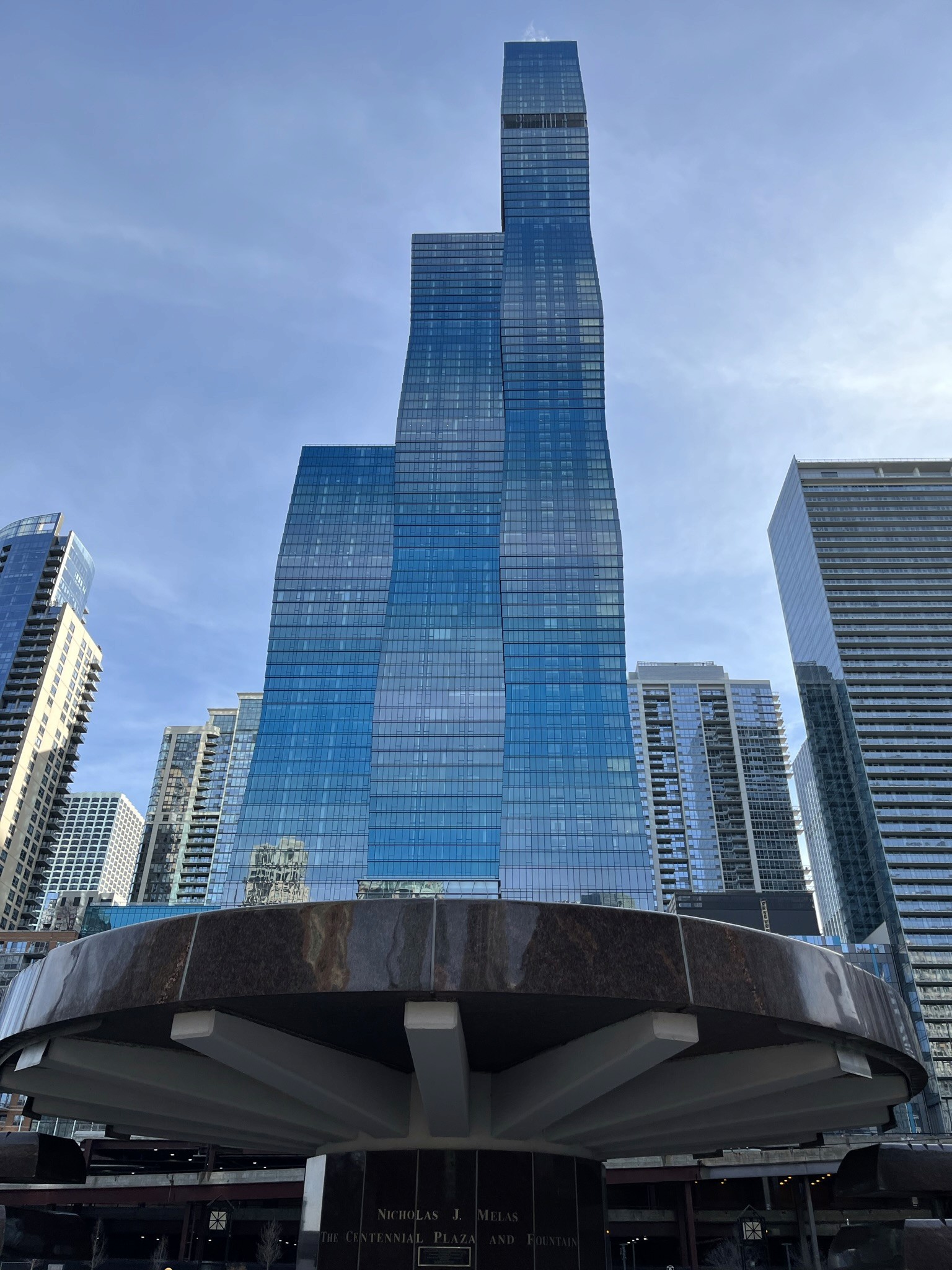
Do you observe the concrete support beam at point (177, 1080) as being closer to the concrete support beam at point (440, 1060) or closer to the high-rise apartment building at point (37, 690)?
the concrete support beam at point (440, 1060)

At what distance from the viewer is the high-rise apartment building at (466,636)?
141 m

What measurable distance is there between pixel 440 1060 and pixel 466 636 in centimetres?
14729

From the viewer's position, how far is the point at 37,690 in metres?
172

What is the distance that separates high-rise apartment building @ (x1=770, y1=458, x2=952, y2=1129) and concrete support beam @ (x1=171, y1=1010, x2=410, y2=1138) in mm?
149470

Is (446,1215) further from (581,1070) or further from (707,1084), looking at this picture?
(707,1084)

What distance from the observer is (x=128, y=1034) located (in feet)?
41.9

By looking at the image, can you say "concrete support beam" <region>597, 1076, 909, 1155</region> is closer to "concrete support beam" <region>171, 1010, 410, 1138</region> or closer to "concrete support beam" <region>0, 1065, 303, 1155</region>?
"concrete support beam" <region>171, 1010, 410, 1138</region>

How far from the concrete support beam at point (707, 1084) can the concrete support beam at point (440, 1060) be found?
1.99 m

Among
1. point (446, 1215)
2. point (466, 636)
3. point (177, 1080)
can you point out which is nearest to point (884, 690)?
point (466, 636)

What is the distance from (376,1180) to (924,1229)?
7656 mm

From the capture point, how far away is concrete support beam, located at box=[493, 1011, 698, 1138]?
11.1 m

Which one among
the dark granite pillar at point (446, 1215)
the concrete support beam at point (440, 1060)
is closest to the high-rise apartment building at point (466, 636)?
the dark granite pillar at point (446, 1215)

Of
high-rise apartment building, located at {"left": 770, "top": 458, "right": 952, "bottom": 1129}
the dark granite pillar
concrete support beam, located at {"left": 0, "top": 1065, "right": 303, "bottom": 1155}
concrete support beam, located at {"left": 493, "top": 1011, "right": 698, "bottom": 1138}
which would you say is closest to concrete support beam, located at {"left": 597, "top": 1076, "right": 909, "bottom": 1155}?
the dark granite pillar

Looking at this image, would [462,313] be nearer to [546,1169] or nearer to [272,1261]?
[272,1261]
